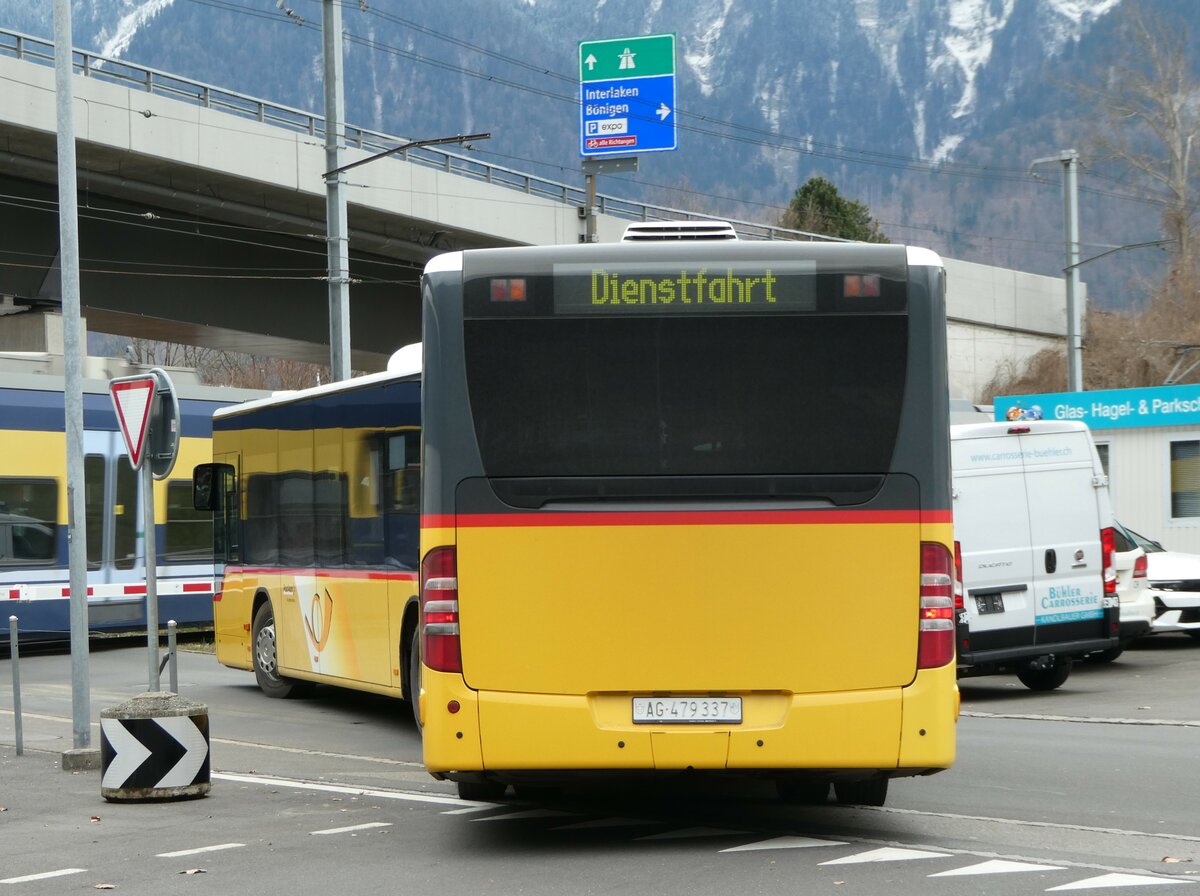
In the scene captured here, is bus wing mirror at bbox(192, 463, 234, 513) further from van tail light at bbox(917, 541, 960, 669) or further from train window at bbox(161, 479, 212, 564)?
van tail light at bbox(917, 541, 960, 669)

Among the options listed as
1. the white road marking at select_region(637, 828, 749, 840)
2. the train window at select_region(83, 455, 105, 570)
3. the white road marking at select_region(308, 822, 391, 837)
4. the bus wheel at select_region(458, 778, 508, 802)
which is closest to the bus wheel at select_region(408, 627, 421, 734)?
the bus wheel at select_region(458, 778, 508, 802)

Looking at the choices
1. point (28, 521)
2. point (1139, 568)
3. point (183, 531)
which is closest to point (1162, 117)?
point (183, 531)

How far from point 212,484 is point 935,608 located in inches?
412

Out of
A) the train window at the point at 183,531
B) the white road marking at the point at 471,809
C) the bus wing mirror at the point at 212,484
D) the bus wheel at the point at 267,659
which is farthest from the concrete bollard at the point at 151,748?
the train window at the point at 183,531

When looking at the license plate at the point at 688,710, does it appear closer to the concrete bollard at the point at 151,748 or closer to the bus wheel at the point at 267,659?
the concrete bollard at the point at 151,748

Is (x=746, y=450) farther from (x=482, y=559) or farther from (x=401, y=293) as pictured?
(x=401, y=293)

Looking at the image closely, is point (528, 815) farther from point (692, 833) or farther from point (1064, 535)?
point (1064, 535)

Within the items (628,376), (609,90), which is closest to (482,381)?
(628,376)

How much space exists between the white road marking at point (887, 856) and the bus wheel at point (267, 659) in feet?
31.6

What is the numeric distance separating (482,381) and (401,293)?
34968 millimetres

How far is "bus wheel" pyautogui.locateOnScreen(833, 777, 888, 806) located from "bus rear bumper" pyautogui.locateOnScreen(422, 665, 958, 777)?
1455 millimetres

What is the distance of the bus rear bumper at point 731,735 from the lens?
8.20 meters

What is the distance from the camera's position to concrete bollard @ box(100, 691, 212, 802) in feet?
35.5

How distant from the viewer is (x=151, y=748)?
35.7 ft
